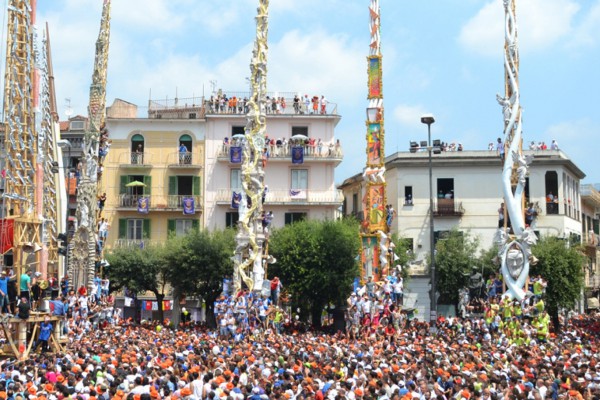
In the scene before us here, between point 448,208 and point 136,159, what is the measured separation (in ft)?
65.9

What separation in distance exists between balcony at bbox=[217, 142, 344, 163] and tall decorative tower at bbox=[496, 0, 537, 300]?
71.5 ft

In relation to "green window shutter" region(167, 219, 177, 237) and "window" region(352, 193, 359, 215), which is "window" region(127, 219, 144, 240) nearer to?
"green window shutter" region(167, 219, 177, 237)

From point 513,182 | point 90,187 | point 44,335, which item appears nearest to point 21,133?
point 90,187

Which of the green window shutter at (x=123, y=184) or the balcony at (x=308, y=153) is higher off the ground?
the balcony at (x=308, y=153)

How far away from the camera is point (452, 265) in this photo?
52031mm

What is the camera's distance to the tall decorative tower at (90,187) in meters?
37.9

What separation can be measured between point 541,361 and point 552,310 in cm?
2805

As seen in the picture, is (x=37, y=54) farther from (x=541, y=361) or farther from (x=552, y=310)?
(x=552, y=310)

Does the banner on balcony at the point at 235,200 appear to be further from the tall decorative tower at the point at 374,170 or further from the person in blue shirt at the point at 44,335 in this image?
the person in blue shirt at the point at 44,335

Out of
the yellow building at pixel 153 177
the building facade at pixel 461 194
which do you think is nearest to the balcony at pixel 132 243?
the yellow building at pixel 153 177

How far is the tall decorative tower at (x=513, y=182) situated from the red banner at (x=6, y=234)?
1764cm

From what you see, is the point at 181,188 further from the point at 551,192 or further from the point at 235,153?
the point at 551,192

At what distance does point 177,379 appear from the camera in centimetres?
1761

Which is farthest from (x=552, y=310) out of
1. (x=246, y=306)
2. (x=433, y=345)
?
(x=433, y=345)
